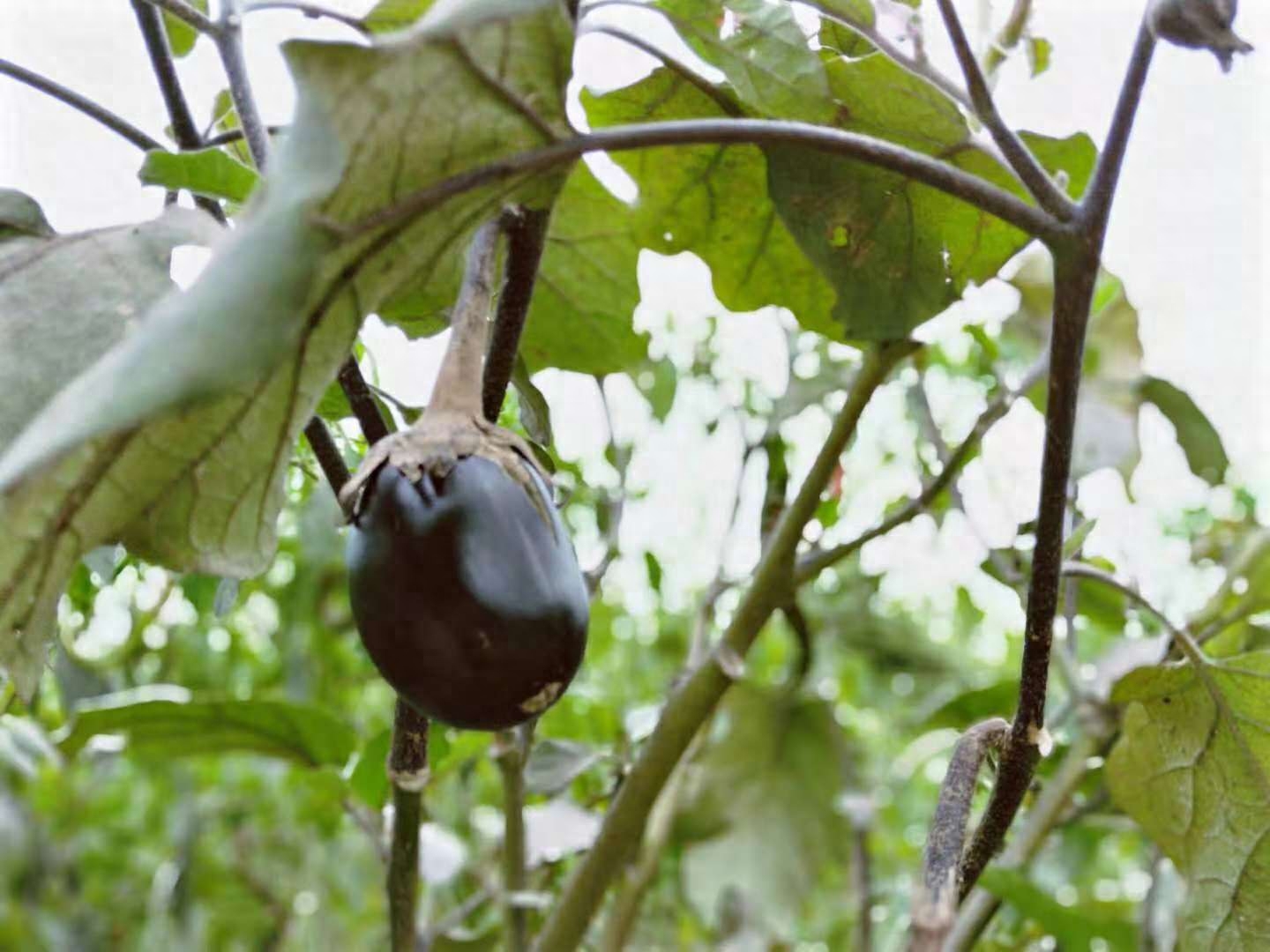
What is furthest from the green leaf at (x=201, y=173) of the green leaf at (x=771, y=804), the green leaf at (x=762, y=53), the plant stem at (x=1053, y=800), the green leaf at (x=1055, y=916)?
the green leaf at (x=771, y=804)

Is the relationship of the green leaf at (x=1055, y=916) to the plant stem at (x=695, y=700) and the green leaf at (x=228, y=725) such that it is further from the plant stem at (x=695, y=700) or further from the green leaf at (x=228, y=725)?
the green leaf at (x=228, y=725)

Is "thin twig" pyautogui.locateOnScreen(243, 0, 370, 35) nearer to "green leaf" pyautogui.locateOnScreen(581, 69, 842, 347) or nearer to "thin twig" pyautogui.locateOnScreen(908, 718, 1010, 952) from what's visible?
"green leaf" pyautogui.locateOnScreen(581, 69, 842, 347)

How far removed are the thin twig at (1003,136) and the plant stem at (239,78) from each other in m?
0.17

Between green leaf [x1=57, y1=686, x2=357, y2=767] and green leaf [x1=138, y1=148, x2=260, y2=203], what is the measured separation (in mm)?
260

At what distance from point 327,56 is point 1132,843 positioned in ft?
3.78

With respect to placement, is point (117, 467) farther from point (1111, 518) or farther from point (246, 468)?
point (1111, 518)

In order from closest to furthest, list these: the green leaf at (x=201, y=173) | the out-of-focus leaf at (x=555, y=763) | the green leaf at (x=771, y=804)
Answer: the green leaf at (x=201, y=173), the out-of-focus leaf at (x=555, y=763), the green leaf at (x=771, y=804)

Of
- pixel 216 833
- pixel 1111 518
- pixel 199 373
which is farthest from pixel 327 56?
pixel 216 833

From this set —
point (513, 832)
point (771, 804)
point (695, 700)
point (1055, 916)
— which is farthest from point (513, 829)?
point (771, 804)

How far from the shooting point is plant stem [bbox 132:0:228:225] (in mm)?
392

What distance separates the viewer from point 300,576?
116cm

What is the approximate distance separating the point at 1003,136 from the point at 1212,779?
0.77 feet

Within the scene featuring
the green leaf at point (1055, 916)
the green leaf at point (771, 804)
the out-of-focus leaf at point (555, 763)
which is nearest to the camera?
the green leaf at point (1055, 916)

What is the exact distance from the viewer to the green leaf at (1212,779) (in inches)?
16.8
